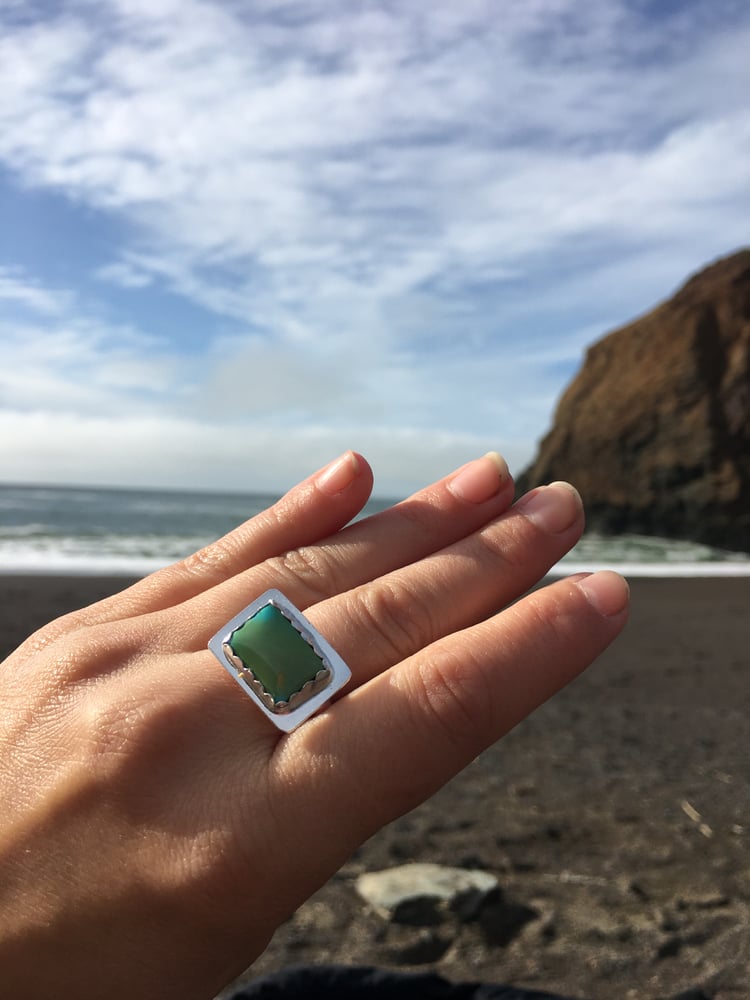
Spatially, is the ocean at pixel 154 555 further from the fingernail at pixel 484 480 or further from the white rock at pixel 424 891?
the fingernail at pixel 484 480

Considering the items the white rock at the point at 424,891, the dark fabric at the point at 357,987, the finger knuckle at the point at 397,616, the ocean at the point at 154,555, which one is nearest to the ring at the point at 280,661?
the finger knuckle at the point at 397,616

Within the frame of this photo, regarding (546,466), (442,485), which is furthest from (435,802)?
(546,466)

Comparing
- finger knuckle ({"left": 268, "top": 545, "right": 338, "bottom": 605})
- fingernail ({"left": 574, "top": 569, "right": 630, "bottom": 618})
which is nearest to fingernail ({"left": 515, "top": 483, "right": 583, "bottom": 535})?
fingernail ({"left": 574, "top": 569, "right": 630, "bottom": 618})

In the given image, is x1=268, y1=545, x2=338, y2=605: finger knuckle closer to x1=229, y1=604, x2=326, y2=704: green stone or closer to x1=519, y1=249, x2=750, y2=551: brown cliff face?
x1=229, y1=604, x2=326, y2=704: green stone

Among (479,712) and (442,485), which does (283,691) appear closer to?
(479,712)

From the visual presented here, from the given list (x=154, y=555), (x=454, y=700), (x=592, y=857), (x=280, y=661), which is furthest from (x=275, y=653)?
(x=154, y=555)
